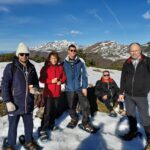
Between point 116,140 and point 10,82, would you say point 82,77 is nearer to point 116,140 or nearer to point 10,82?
point 116,140

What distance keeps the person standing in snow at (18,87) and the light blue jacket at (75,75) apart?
161cm

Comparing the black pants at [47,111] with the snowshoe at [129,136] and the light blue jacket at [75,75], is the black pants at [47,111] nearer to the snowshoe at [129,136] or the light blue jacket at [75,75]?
the light blue jacket at [75,75]

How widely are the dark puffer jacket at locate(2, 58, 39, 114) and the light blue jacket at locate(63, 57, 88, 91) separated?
1658 mm

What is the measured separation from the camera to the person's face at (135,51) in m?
6.54

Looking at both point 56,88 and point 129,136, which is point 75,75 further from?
point 129,136

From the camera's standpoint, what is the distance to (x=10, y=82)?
19.3ft

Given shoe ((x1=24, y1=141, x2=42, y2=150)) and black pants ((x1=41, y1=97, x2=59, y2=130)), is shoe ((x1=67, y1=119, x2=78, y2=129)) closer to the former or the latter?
black pants ((x1=41, y1=97, x2=59, y2=130))

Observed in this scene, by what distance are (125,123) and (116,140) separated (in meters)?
1.29

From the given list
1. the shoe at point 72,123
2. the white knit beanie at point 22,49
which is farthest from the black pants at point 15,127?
the shoe at point 72,123

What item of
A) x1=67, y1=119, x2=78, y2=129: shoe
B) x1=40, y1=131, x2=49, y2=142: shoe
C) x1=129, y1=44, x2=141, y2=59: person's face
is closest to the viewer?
x1=129, y1=44, x2=141, y2=59: person's face

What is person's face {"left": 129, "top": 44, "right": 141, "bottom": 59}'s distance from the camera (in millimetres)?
6543

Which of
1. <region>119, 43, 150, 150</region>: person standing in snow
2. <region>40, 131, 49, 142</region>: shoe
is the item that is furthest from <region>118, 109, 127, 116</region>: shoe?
<region>40, 131, 49, 142</region>: shoe

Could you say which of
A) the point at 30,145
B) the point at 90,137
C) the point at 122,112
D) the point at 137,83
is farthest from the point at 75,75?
the point at 122,112

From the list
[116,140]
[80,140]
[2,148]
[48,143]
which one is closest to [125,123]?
[116,140]
